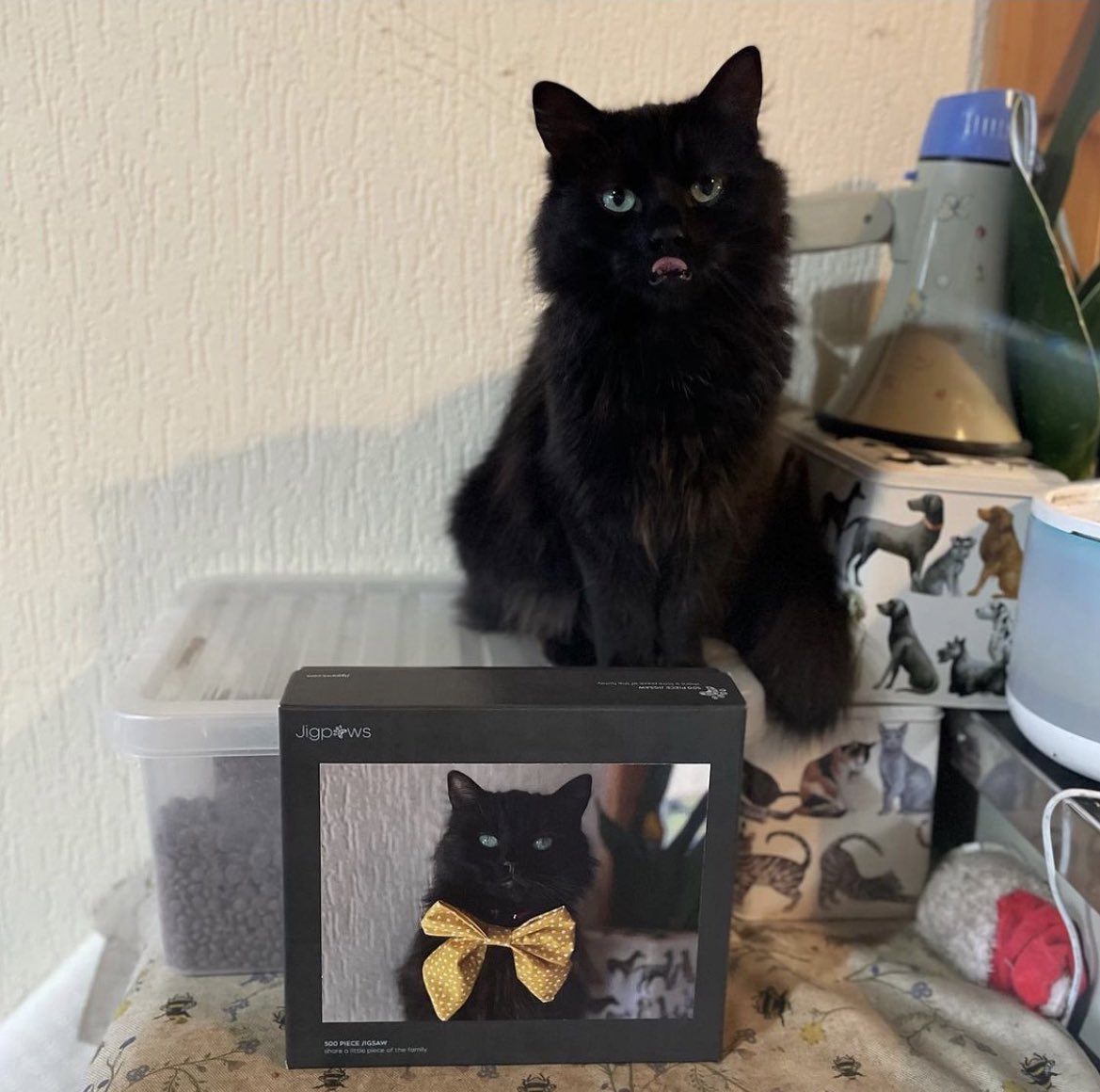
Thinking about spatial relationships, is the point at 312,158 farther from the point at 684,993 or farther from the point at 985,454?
the point at 684,993

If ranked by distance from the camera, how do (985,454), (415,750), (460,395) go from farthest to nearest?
(460,395) < (985,454) < (415,750)

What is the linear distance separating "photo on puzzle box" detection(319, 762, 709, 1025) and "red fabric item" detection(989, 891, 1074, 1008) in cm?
27

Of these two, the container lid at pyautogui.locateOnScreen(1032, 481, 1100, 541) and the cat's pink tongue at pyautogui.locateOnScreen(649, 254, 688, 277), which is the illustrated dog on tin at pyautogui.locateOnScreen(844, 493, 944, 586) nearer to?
the container lid at pyautogui.locateOnScreen(1032, 481, 1100, 541)

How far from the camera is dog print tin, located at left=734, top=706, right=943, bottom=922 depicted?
0.84 metres

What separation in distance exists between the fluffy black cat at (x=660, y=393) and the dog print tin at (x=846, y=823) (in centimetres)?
7

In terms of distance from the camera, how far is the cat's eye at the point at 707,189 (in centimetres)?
66

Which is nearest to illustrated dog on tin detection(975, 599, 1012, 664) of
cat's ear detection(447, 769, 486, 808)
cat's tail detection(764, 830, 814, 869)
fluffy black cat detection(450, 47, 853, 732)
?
fluffy black cat detection(450, 47, 853, 732)

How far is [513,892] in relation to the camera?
648 millimetres

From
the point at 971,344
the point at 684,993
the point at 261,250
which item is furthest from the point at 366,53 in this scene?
the point at 684,993

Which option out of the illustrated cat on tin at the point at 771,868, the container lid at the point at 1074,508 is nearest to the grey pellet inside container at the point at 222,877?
the illustrated cat on tin at the point at 771,868

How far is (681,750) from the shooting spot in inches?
24.8

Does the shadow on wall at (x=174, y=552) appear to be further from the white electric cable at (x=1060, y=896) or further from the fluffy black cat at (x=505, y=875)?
the white electric cable at (x=1060, y=896)

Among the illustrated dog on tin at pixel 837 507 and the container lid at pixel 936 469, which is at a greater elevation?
the container lid at pixel 936 469

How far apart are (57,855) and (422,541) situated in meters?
0.52
